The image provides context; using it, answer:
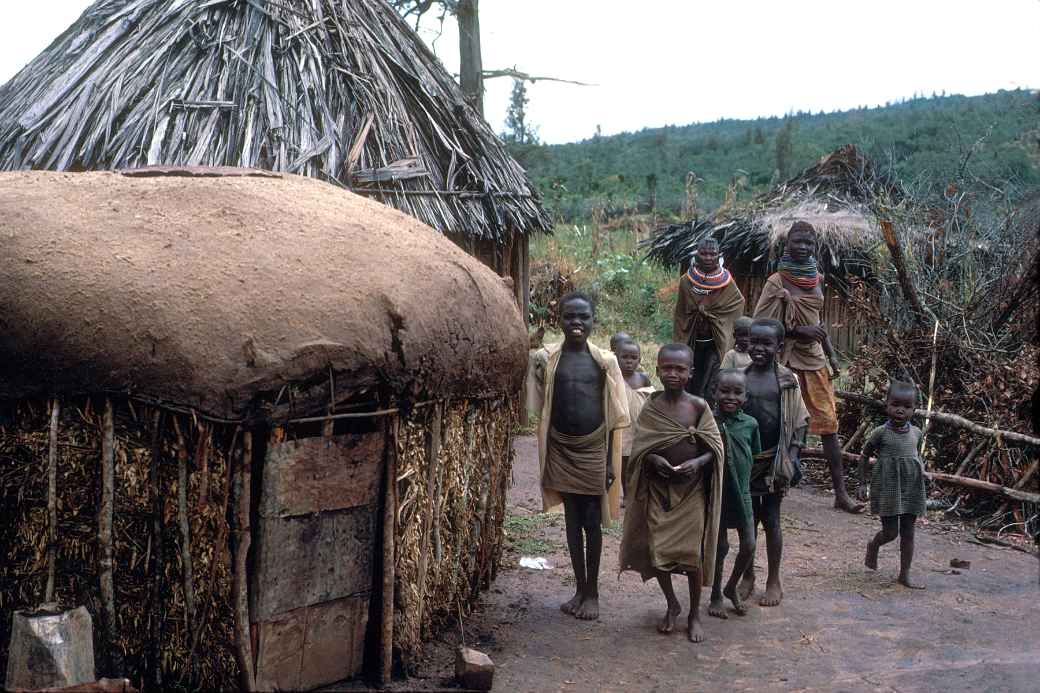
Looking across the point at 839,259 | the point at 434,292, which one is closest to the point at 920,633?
the point at 434,292

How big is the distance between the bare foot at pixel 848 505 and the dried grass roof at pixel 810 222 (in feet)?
17.8

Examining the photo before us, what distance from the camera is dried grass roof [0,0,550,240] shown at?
20.3ft

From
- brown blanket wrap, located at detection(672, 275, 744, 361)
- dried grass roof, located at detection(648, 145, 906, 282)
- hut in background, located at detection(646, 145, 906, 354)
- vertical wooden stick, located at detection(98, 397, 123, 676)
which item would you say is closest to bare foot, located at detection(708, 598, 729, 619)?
brown blanket wrap, located at detection(672, 275, 744, 361)

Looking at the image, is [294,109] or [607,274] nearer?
[294,109]

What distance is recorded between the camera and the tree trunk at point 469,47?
12.5m

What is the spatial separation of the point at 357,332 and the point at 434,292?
49 cm

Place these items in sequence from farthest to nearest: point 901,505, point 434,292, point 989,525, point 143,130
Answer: point 989,525 < point 143,130 < point 901,505 < point 434,292

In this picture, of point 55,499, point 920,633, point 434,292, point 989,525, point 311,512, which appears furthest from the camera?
point 989,525

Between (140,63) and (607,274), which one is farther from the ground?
(140,63)

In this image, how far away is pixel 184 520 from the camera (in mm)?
3320

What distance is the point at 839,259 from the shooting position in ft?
42.2

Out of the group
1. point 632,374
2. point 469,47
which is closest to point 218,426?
point 632,374

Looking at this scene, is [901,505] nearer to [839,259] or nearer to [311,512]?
[311,512]

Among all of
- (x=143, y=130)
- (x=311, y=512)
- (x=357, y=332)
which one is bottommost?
(x=311, y=512)
